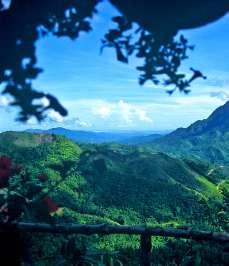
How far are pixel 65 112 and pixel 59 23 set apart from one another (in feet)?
2.10

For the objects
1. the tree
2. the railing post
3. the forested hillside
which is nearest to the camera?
the tree

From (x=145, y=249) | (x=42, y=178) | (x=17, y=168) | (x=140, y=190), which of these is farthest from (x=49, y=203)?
(x=140, y=190)

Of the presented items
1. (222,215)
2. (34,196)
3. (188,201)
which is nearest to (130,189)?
(188,201)

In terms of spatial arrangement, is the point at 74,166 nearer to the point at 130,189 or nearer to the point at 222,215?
the point at 222,215

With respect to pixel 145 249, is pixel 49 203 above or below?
above

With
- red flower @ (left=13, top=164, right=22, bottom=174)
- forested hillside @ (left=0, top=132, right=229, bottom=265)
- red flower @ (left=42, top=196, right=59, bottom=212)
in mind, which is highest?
red flower @ (left=13, top=164, right=22, bottom=174)

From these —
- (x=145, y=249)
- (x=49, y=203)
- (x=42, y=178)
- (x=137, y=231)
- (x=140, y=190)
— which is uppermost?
(x=42, y=178)

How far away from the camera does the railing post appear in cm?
448

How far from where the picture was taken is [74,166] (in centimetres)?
327

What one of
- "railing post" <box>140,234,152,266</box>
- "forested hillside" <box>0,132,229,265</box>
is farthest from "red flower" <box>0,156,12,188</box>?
"forested hillside" <box>0,132,229,265</box>

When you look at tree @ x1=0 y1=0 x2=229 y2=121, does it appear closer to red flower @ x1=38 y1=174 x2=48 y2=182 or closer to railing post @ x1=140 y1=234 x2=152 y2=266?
red flower @ x1=38 y1=174 x2=48 y2=182

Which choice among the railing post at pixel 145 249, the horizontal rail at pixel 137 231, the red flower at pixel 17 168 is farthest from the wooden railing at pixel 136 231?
the red flower at pixel 17 168

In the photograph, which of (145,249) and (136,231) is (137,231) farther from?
(145,249)

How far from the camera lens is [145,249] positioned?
4.48 m
